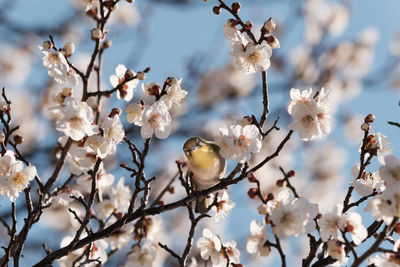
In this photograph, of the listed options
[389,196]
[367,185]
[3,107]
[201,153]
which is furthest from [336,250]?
[3,107]

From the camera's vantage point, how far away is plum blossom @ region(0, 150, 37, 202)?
198 cm

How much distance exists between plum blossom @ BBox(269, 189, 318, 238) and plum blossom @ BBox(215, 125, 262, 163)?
21cm

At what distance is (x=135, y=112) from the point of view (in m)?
1.99

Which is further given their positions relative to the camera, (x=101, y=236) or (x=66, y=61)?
(x=66, y=61)

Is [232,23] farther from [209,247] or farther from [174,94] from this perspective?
[209,247]

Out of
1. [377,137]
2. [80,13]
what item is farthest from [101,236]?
[80,13]

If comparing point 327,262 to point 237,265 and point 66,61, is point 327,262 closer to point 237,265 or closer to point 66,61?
point 237,265

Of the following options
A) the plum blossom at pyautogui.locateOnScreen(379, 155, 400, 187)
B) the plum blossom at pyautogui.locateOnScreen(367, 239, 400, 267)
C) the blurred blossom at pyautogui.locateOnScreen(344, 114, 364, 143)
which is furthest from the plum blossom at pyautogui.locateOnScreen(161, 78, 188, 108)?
the blurred blossom at pyautogui.locateOnScreen(344, 114, 364, 143)

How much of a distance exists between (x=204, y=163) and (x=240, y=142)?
0.58 ft

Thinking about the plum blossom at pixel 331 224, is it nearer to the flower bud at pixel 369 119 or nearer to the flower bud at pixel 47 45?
the flower bud at pixel 369 119

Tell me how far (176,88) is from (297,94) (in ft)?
1.65

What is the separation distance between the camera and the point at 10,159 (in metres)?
1.98


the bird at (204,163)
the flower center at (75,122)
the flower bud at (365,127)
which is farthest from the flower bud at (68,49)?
the flower bud at (365,127)

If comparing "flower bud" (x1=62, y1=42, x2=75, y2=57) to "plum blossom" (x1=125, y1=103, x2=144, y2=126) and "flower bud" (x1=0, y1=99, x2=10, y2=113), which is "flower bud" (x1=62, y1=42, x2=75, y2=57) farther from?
"plum blossom" (x1=125, y1=103, x2=144, y2=126)
